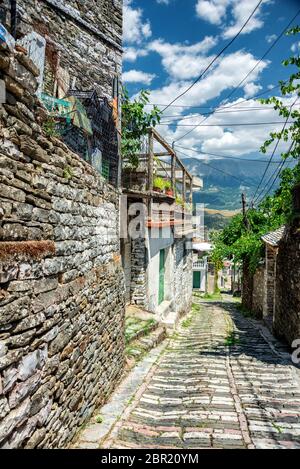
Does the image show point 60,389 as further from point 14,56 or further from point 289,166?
point 289,166

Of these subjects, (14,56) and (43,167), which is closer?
(14,56)

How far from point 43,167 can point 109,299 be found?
3016 millimetres

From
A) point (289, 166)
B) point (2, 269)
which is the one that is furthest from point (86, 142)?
point (289, 166)

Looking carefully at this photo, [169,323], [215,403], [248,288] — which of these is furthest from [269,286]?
[215,403]

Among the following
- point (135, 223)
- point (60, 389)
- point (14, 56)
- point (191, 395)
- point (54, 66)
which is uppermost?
point (54, 66)

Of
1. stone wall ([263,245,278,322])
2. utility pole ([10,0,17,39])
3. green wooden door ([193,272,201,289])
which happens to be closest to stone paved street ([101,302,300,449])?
stone wall ([263,245,278,322])

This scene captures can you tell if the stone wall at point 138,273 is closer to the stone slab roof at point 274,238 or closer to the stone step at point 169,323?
the stone step at point 169,323

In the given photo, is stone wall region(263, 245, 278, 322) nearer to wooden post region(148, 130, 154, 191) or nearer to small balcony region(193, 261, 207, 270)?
wooden post region(148, 130, 154, 191)

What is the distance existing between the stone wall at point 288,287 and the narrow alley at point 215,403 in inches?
28.5

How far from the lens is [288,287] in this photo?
902 centimetres

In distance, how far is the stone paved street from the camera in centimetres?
416

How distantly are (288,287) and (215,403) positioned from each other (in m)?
4.72

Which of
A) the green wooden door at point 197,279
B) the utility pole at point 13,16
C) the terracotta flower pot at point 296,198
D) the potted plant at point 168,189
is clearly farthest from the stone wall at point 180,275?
the green wooden door at point 197,279

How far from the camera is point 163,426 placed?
450 centimetres
